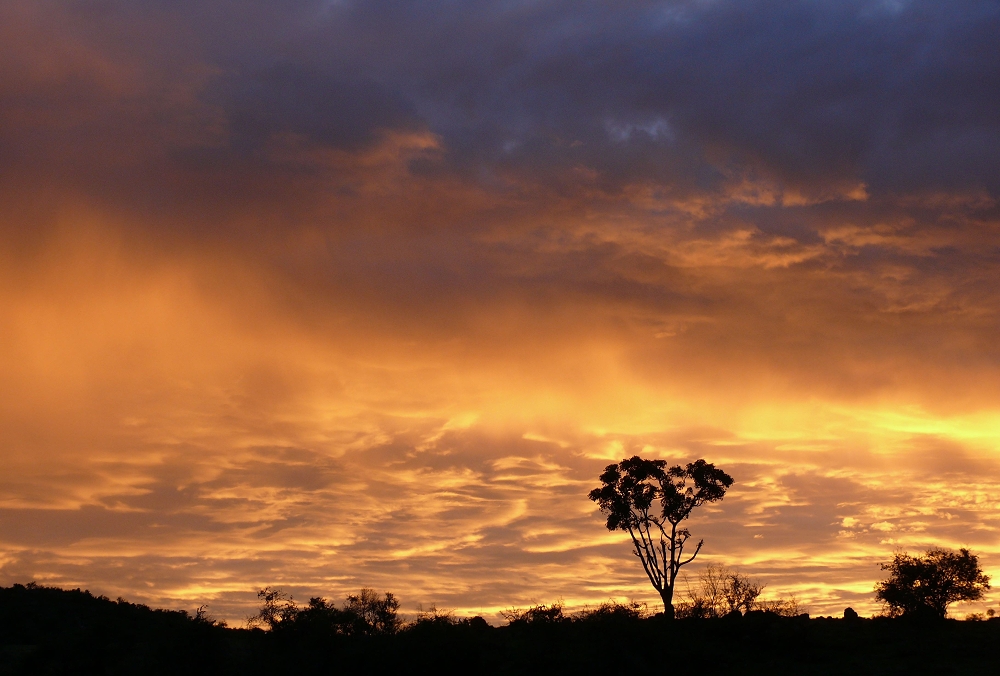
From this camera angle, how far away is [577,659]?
143ft

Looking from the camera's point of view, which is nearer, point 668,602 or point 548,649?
point 548,649

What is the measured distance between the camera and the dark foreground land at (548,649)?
43.1 metres

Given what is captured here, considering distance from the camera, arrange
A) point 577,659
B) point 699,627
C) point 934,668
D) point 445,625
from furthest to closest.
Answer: point 699,627
point 445,625
point 577,659
point 934,668

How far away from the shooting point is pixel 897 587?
54.2 meters

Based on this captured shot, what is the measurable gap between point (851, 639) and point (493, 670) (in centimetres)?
2117

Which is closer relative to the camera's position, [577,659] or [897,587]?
[577,659]

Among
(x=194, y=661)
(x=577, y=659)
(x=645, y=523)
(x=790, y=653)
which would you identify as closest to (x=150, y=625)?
(x=194, y=661)

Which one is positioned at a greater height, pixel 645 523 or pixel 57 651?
pixel 645 523

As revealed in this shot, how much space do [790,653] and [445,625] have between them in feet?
Answer: 61.7

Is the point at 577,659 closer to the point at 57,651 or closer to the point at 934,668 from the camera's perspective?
the point at 934,668

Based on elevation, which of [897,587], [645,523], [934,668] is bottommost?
[934,668]

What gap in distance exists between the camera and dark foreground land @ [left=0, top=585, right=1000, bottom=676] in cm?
4306

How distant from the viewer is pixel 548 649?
147ft

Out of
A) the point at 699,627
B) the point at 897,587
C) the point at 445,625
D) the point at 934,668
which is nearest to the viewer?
the point at 934,668
